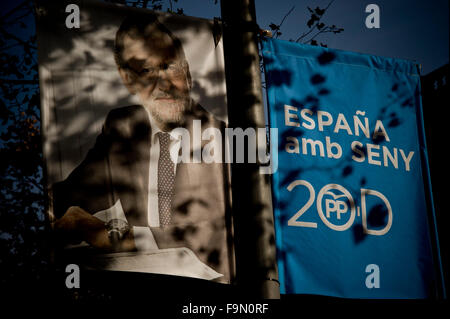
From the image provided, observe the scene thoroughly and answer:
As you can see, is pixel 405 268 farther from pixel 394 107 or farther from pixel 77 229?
pixel 77 229

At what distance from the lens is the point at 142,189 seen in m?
3.33

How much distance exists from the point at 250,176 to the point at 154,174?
1064mm

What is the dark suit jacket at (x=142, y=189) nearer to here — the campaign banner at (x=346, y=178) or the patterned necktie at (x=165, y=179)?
the patterned necktie at (x=165, y=179)

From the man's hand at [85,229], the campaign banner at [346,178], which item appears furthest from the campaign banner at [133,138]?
the campaign banner at [346,178]

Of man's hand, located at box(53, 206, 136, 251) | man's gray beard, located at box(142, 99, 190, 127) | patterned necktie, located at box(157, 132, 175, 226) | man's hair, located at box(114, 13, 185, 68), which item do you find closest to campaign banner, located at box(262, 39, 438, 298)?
man's gray beard, located at box(142, 99, 190, 127)

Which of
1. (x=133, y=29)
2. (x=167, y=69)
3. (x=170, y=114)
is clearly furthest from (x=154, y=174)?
(x=133, y=29)

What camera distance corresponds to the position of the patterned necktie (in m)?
3.29

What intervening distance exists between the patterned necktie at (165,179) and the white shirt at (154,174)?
3 cm

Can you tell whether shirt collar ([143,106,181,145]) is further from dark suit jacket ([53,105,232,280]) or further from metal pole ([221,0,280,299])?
metal pole ([221,0,280,299])

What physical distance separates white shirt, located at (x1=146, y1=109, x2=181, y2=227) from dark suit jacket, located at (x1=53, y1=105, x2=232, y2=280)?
0.11ft

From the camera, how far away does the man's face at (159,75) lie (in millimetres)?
3578

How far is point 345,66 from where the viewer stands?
4.23 metres

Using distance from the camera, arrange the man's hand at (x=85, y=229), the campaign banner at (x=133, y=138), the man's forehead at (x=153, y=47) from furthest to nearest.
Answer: the man's forehead at (x=153, y=47) < the campaign banner at (x=133, y=138) < the man's hand at (x=85, y=229)

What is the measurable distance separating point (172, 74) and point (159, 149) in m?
0.72
